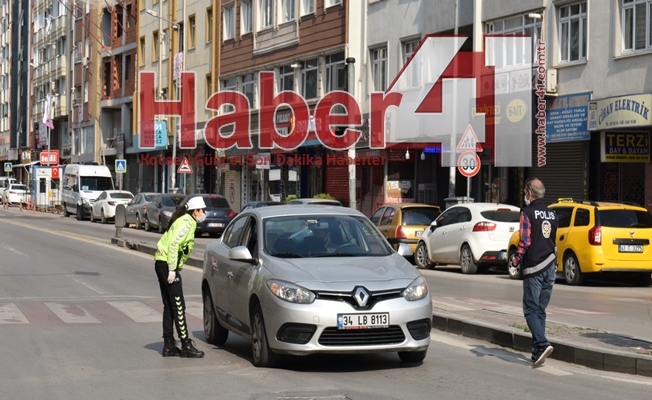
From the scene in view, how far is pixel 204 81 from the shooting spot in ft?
182

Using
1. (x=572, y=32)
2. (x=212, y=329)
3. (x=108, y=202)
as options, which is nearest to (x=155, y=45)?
(x=108, y=202)

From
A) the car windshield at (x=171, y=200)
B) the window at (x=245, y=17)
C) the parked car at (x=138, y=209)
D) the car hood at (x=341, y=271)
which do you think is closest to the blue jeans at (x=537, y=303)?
the car hood at (x=341, y=271)

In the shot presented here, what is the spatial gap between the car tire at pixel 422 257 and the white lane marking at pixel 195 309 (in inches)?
374

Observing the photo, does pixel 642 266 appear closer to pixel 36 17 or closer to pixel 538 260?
pixel 538 260

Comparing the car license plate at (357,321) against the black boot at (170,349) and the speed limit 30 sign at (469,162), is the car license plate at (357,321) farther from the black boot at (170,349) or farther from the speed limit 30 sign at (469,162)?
the speed limit 30 sign at (469,162)

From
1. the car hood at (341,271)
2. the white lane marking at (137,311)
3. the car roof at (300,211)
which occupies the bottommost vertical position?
the white lane marking at (137,311)

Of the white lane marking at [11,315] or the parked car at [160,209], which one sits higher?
the parked car at [160,209]

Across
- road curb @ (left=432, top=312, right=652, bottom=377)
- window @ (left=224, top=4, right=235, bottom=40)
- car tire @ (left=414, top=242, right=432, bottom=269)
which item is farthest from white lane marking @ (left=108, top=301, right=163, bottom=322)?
window @ (left=224, top=4, right=235, bottom=40)

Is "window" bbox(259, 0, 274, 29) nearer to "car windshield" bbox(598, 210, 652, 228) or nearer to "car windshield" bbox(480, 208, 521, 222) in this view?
"car windshield" bbox(480, 208, 521, 222)

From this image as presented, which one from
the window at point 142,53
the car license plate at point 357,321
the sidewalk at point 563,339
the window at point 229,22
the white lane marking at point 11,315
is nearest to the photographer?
the car license plate at point 357,321

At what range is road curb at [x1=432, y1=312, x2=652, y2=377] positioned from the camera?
9.63 m

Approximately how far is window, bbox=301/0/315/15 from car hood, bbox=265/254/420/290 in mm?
33721

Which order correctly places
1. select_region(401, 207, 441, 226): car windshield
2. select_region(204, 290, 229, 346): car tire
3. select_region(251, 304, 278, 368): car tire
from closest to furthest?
select_region(251, 304, 278, 368): car tire, select_region(204, 290, 229, 346): car tire, select_region(401, 207, 441, 226): car windshield

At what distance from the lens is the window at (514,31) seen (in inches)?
1137
